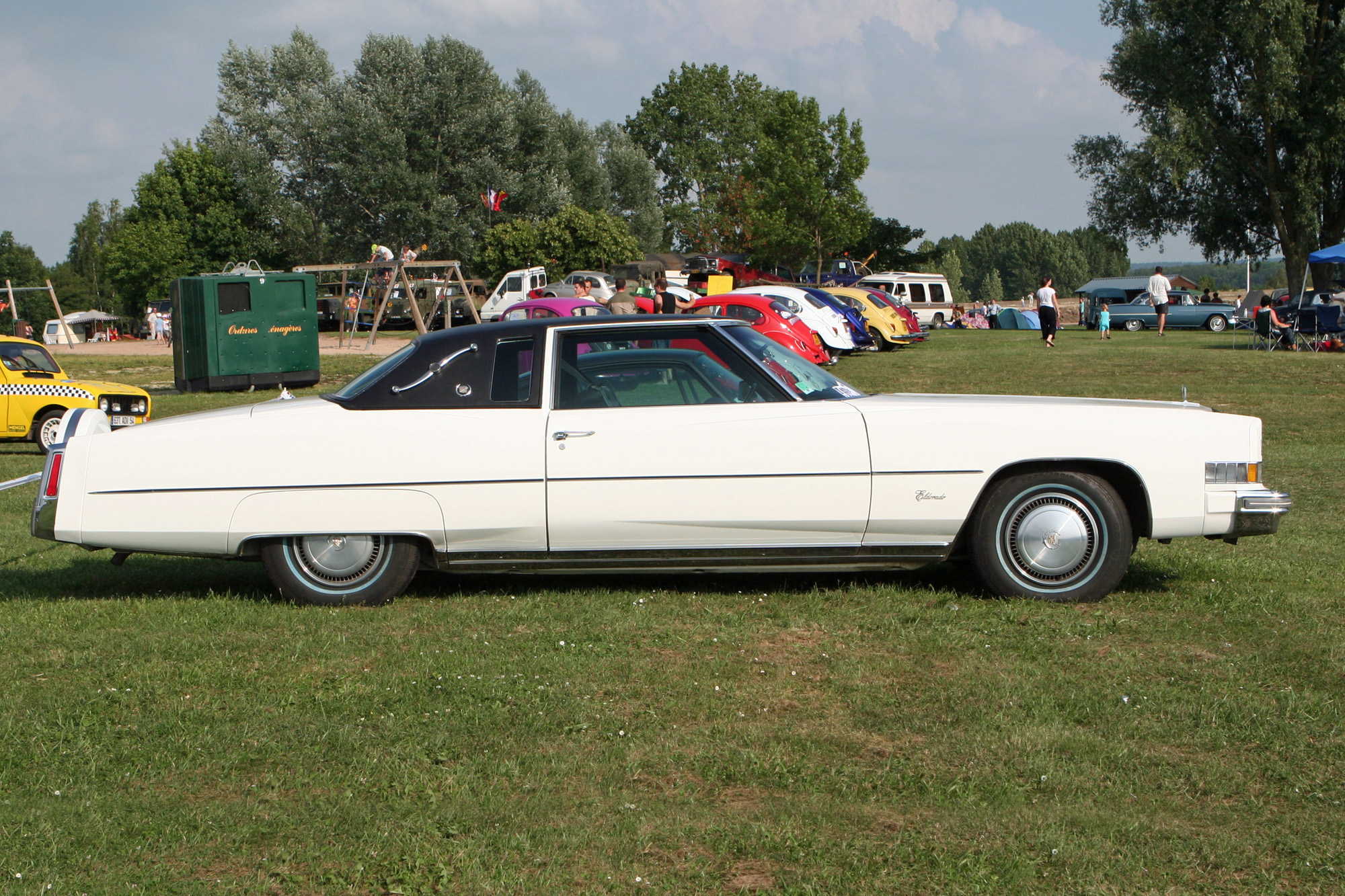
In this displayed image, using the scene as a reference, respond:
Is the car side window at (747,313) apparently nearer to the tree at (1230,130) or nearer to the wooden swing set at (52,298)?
the wooden swing set at (52,298)

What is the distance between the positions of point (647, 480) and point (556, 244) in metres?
46.7

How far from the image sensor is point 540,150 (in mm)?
52375

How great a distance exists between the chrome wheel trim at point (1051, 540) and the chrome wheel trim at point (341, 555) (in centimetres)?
Answer: 295

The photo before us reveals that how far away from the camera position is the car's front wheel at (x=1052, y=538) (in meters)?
5.60

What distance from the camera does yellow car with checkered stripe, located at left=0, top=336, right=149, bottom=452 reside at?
14648mm

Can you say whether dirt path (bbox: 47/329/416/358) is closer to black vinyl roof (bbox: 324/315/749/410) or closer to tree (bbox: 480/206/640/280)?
tree (bbox: 480/206/640/280)

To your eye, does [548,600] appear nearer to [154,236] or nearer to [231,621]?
[231,621]

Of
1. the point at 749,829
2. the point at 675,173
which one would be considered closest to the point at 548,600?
the point at 749,829

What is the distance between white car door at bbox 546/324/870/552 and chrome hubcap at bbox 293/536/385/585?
89cm

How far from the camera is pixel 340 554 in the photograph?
5.82m

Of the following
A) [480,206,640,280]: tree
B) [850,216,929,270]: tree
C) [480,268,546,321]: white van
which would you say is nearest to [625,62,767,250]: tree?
[850,216,929,270]: tree

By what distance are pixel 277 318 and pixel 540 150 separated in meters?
33.6

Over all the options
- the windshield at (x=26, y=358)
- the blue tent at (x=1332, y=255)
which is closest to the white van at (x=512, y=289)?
the windshield at (x=26, y=358)

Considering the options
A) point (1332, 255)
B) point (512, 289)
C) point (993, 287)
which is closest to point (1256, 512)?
point (1332, 255)
